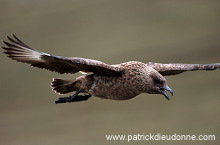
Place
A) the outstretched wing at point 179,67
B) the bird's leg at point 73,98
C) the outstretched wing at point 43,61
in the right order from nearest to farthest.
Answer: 1. the outstretched wing at point 43,61
2. the bird's leg at point 73,98
3. the outstretched wing at point 179,67

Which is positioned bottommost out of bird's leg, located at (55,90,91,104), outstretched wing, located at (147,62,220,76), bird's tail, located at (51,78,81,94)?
bird's leg, located at (55,90,91,104)

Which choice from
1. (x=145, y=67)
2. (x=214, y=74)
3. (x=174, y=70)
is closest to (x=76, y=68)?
(x=145, y=67)


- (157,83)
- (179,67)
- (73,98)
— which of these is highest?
(179,67)

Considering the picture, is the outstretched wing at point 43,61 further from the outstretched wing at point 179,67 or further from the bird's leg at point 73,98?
the outstretched wing at point 179,67

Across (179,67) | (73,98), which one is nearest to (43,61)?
(73,98)

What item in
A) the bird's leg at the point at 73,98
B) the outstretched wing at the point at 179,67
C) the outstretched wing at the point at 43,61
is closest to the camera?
the outstretched wing at the point at 43,61

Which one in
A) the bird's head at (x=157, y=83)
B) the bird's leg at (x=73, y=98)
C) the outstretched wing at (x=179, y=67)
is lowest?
the bird's leg at (x=73, y=98)

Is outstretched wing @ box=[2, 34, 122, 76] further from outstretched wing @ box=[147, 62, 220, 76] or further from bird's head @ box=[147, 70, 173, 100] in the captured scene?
outstretched wing @ box=[147, 62, 220, 76]

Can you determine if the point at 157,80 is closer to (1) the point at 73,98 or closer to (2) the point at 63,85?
(1) the point at 73,98

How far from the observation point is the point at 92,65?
263 inches

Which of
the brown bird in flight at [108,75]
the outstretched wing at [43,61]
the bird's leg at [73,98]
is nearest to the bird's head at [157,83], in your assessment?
the brown bird in flight at [108,75]

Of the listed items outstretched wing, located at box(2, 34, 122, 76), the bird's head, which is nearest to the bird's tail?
outstretched wing, located at box(2, 34, 122, 76)

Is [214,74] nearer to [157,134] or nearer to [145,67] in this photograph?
[157,134]

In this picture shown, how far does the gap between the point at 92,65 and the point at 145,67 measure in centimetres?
95
